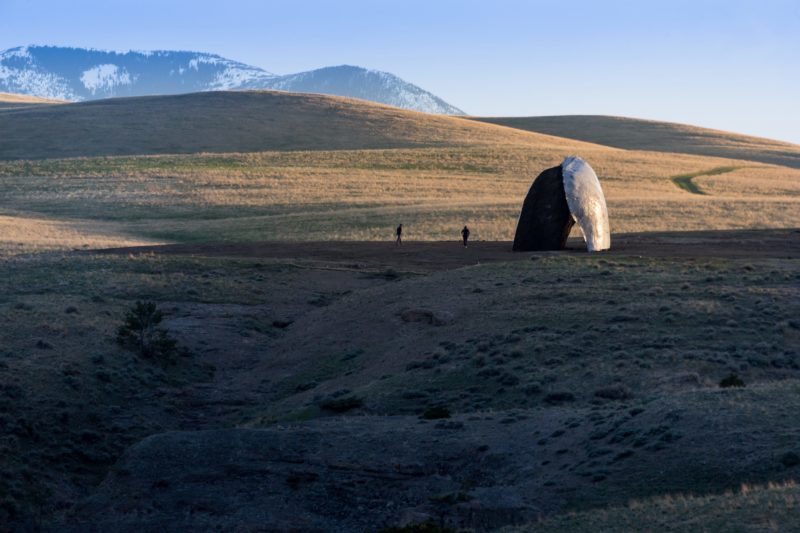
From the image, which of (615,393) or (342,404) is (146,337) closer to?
(342,404)

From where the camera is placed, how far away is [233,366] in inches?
1014

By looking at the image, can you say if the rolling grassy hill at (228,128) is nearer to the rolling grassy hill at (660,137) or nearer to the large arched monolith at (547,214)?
the rolling grassy hill at (660,137)

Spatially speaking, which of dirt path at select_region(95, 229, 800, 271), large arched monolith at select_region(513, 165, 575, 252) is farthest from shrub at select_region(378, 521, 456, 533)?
large arched monolith at select_region(513, 165, 575, 252)

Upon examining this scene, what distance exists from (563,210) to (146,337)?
58.0ft

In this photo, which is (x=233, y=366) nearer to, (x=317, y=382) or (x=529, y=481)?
(x=317, y=382)

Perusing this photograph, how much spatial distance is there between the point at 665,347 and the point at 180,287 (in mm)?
17336

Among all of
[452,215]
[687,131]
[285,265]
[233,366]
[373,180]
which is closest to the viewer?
[233,366]

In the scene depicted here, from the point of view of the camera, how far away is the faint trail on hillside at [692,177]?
74.0m

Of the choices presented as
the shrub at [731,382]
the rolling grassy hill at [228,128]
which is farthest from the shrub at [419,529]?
the rolling grassy hill at [228,128]

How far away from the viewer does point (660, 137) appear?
4919 inches

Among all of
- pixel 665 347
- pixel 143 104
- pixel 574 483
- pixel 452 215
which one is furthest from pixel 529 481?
pixel 143 104

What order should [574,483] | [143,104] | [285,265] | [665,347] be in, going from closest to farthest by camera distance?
[574,483] < [665,347] < [285,265] < [143,104]

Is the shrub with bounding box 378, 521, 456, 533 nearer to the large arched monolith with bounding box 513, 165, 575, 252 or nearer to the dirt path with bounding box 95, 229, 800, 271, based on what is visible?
the dirt path with bounding box 95, 229, 800, 271

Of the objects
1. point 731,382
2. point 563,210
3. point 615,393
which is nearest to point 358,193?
point 563,210
